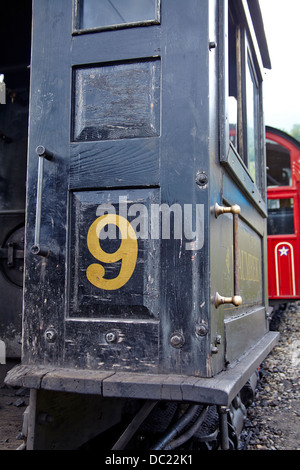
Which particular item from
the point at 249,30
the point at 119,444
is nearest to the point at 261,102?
the point at 249,30

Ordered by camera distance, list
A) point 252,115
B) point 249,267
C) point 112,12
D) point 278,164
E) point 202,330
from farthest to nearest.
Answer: point 278,164, point 252,115, point 249,267, point 112,12, point 202,330

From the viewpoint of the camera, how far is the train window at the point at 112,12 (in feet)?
6.32

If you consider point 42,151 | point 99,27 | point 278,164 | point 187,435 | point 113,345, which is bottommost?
point 187,435

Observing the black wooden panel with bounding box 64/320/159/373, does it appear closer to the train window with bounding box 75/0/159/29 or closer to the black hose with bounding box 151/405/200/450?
the black hose with bounding box 151/405/200/450

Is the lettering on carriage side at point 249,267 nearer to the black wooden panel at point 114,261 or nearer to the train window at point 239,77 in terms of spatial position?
the train window at point 239,77

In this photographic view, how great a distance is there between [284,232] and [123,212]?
15.2 feet

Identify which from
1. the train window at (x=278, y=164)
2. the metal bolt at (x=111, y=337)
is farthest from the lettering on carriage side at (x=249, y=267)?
the train window at (x=278, y=164)

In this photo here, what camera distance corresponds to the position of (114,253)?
6.01ft

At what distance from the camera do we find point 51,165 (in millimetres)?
1925

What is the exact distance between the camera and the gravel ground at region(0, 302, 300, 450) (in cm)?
230

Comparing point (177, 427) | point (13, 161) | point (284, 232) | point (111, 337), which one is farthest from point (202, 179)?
point (284, 232)

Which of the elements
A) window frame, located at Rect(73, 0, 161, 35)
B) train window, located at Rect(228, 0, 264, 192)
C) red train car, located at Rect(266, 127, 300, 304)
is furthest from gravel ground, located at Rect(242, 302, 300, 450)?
window frame, located at Rect(73, 0, 161, 35)

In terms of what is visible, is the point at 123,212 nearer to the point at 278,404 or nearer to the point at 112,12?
the point at 112,12
